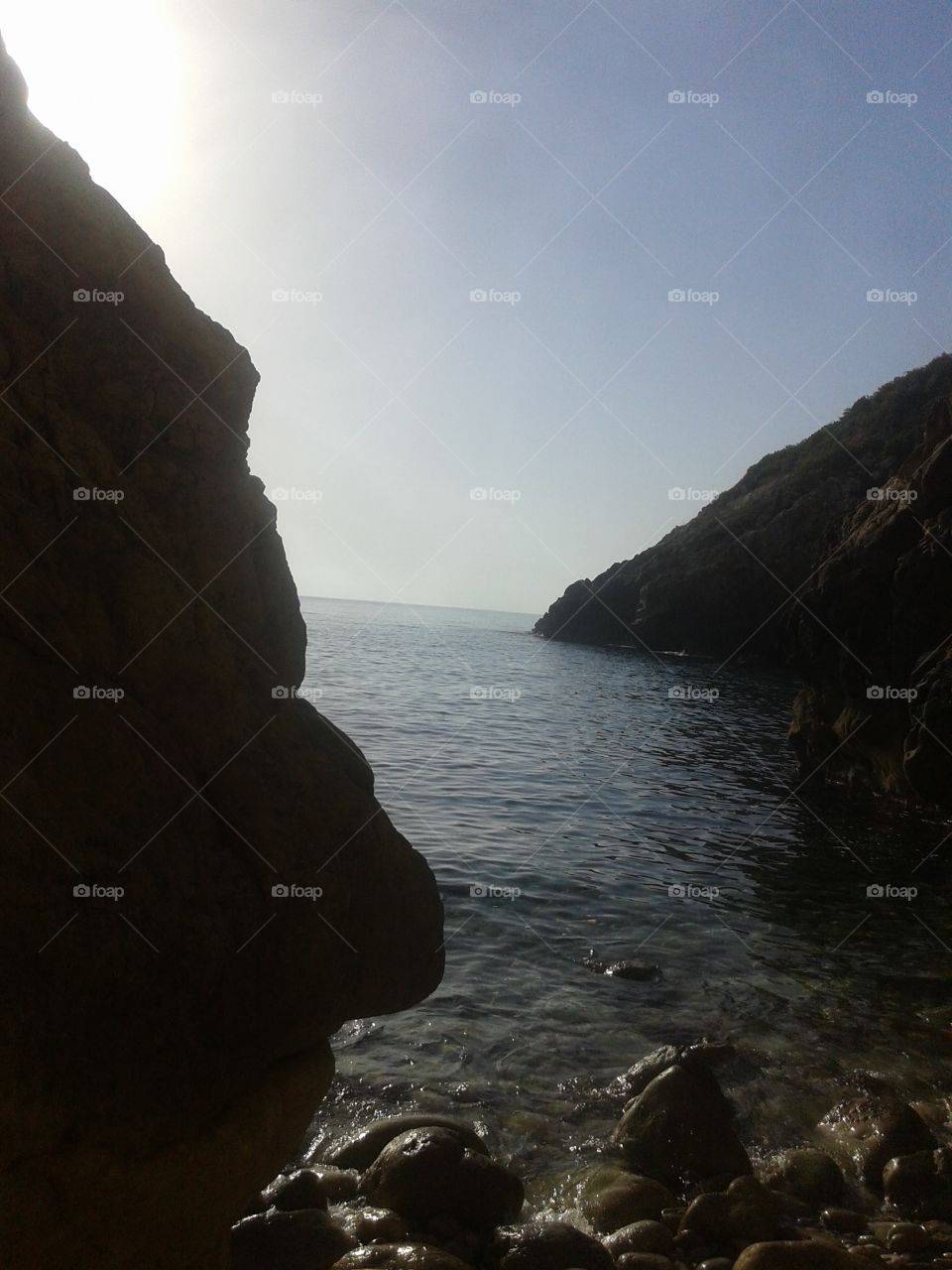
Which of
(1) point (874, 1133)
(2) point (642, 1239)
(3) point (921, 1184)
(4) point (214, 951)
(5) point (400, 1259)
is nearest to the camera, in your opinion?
(4) point (214, 951)

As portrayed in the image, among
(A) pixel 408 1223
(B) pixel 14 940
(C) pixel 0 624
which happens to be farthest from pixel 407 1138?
(C) pixel 0 624

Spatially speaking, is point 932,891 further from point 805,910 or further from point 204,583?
point 204,583

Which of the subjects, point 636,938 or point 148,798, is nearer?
point 148,798

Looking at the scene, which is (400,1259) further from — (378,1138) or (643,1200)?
(643,1200)

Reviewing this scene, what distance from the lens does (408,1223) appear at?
6.04m

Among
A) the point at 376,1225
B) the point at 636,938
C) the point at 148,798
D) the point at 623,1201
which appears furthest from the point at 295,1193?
the point at 636,938

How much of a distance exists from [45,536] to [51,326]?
4.07ft

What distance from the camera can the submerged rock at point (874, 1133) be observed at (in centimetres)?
723

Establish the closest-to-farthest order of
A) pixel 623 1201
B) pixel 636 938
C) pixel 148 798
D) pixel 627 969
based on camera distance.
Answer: pixel 148 798 → pixel 623 1201 → pixel 627 969 → pixel 636 938

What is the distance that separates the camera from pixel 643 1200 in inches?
259

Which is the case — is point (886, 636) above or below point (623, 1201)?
above

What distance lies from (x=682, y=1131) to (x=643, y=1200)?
87cm

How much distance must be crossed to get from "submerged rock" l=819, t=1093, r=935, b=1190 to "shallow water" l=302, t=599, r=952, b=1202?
0.27 m

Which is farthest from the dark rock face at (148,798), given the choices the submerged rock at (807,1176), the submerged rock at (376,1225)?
the submerged rock at (807,1176)
